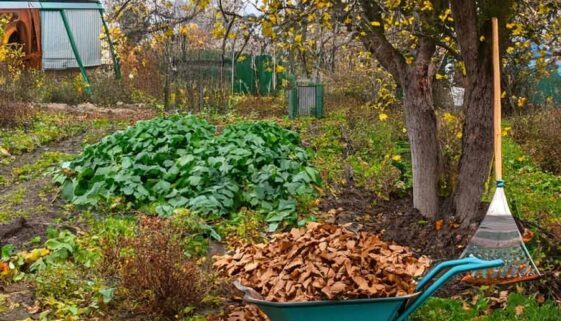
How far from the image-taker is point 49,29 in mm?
20156

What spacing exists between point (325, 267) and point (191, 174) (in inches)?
142

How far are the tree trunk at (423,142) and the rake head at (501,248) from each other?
2.38 m

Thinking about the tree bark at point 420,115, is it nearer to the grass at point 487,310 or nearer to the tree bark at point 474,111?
the tree bark at point 474,111

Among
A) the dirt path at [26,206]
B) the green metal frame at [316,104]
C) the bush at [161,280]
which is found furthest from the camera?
the green metal frame at [316,104]

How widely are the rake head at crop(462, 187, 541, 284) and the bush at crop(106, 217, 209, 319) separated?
1722mm

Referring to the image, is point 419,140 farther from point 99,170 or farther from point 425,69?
point 99,170

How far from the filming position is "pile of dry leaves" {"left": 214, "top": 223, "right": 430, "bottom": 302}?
3730mm

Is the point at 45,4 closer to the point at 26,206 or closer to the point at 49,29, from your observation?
the point at 49,29

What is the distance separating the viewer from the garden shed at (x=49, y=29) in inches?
770

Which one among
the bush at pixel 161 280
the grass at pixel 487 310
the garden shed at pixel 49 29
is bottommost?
the grass at pixel 487 310

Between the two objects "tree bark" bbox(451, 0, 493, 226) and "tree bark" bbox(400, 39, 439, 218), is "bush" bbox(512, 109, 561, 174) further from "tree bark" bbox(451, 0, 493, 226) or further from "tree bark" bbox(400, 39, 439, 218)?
"tree bark" bbox(451, 0, 493, 226)

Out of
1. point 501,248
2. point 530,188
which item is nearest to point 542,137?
point 530,188

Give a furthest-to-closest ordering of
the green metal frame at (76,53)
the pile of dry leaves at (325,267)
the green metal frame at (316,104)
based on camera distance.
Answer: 1. the green metal frame at (76,53)
2. the green metal frame at (316,104)
3. the pile of dry leaves at (325,267)

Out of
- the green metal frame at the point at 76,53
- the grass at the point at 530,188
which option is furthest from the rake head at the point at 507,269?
the green metal frame at the point at 76,53
